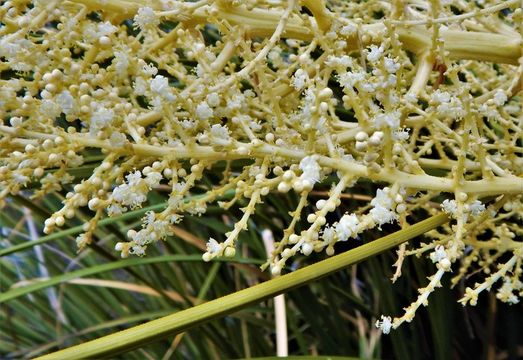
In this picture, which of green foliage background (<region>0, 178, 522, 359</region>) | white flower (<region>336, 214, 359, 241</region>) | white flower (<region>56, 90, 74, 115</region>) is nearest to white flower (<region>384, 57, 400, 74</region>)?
white flower (<region>336, 214, 359, 241</region>)

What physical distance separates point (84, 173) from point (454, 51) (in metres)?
0.45

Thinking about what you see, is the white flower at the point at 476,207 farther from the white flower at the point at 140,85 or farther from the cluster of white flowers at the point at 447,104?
the white flower at the point at 140,85

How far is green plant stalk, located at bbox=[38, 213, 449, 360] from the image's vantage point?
314mm

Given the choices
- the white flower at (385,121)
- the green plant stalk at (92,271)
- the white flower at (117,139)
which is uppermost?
the white flower at (385,121)

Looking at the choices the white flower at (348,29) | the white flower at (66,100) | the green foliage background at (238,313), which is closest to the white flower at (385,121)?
the white flower at (348,29)

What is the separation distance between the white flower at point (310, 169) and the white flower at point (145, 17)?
0.16 meters

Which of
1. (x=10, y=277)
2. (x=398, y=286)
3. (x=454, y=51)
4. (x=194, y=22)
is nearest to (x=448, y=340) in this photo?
(x=398, y=286)

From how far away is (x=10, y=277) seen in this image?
1.51 m

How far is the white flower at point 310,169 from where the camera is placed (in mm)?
418

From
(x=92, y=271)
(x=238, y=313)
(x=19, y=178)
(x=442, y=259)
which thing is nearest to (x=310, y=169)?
(x=442, y=259)

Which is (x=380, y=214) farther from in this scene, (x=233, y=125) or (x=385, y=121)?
(x=233, y=125)

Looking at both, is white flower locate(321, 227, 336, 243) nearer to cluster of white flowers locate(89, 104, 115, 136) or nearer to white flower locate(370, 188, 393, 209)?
white flower locate(370, 188, 393, 209)

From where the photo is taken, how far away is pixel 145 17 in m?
0.47

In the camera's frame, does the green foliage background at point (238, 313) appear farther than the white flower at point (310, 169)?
Yes
